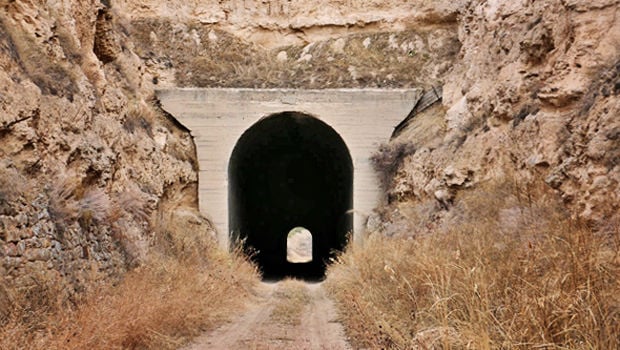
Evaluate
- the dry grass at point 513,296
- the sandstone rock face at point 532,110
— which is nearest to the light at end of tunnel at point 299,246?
the sandstone rock face at point 532,110

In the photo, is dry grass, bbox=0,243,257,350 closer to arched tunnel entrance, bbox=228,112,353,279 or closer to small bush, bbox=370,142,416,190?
small bush, bbox=370,142,416,190

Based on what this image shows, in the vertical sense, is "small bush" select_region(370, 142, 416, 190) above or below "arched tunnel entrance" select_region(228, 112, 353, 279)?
above

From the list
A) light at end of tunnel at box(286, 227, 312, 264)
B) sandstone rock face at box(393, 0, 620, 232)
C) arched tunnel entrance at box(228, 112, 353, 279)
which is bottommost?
light at end of tunnel at box(286, 227, 312, 264)

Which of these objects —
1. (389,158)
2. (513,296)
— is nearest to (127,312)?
(513,296)

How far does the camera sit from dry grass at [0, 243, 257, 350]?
532cm

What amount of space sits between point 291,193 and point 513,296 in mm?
21219

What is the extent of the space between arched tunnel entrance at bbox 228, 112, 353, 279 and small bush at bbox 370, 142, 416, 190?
293 cm

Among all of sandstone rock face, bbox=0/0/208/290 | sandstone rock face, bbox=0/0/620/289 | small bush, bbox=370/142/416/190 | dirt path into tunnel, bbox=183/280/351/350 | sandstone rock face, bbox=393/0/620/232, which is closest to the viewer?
sandstone rock face, bbox=0/0/208/290

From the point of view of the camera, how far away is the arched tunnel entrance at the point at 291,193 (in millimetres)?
20953

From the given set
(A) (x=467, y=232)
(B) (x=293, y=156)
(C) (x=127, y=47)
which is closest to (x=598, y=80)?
(A) (x=467, y=232)

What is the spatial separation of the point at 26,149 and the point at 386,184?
10.8m

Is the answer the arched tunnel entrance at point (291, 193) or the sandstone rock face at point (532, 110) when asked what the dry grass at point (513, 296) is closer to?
the sandstone rock face at point (532, 110)

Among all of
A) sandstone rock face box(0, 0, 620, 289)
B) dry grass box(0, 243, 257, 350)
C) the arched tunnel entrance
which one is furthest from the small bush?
dry grass box(0, 243, 257, 350)

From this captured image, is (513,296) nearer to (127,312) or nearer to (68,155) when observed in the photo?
(127,312)
